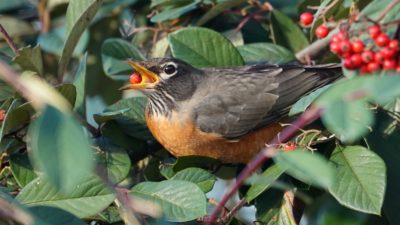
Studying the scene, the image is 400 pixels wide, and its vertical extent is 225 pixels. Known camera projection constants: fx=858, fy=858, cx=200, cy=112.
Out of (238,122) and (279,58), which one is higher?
(279,58)

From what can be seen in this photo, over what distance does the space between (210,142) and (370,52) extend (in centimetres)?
150

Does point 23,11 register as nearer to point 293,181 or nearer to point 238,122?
point 238,122

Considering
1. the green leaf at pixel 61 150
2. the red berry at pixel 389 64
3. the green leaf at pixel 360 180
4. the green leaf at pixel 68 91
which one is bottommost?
the green leaf at pixel 360 180

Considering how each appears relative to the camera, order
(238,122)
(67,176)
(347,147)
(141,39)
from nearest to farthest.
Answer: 1. (67,176)
2. (347,147)
3. (238,122)
4. (141,39)

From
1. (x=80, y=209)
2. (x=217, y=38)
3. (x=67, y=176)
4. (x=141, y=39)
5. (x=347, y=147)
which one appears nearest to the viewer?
(x=67, y=176)

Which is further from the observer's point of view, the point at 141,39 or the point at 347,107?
the point at 141,39

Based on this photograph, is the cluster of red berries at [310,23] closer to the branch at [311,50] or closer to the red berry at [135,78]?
the branch at [311,50]

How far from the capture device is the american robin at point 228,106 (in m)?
3.84

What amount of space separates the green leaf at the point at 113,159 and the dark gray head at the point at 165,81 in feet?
1.67

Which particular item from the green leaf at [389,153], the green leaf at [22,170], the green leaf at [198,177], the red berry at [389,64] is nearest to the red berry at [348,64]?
the red berry at [389,64]

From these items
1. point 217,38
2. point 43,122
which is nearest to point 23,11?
point 217,38

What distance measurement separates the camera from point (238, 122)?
12.9 feet

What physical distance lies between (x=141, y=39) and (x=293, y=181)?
1.46m

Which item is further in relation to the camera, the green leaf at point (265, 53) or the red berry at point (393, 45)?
the green leaf at point (265, 53)
